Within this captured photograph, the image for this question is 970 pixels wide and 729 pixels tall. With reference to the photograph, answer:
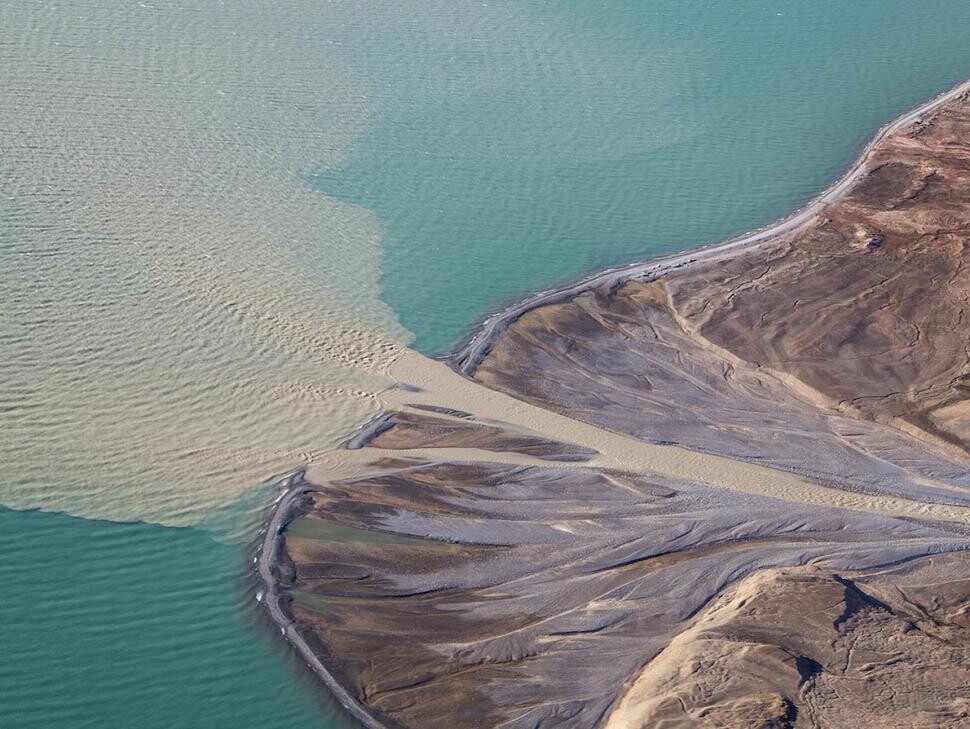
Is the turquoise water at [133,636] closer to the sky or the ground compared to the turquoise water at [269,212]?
closer to the ground

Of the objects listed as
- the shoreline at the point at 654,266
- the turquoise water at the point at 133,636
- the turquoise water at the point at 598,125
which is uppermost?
the turquoise water at the point at 598,125

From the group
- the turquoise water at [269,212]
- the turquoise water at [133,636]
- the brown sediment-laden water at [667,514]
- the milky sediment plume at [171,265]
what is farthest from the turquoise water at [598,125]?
the turquoise water at [133,636]

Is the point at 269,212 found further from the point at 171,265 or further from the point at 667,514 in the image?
the point at 667,514

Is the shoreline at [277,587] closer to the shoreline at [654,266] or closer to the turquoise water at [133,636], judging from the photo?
the turquoise water at [133,636]

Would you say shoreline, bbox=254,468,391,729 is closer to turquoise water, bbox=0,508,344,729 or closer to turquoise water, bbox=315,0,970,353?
turquoise water, bbox=0,508,344,729

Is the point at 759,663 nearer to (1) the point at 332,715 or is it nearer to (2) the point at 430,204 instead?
(1) the point at 332,715

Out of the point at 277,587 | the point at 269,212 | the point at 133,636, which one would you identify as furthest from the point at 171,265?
the point at 133,636

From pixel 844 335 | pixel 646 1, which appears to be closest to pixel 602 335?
pixel 844 335
